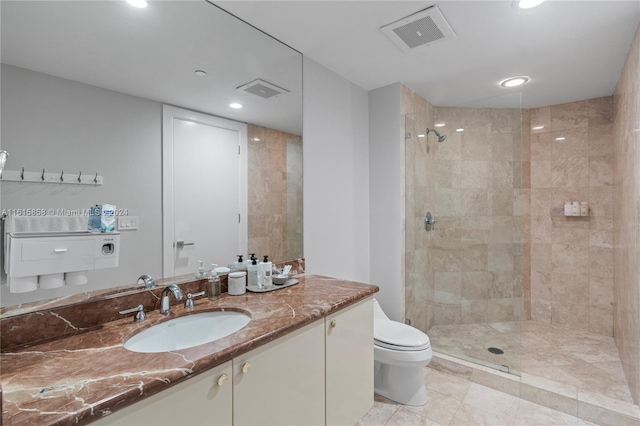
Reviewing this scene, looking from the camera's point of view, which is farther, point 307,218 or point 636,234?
point 307,218

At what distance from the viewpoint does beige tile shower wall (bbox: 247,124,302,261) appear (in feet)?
6.34

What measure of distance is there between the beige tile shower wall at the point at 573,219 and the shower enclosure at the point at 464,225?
754mm

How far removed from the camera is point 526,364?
2502 mm

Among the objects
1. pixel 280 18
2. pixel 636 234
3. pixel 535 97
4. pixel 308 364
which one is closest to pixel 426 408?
pixel 308 364

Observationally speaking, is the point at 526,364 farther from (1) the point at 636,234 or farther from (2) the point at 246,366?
(2) the point at 246,366

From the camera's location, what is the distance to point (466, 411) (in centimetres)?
200

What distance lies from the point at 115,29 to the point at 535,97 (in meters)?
3.52

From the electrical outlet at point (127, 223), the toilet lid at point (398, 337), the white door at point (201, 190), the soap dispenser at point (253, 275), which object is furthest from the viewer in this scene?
the toilet lid at point (398, 337)

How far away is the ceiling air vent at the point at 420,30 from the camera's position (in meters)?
1.76

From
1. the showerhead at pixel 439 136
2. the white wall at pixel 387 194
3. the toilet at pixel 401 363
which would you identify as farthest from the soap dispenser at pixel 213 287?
the showerhead at pixel 439 136

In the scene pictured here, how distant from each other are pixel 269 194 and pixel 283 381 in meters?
1.13

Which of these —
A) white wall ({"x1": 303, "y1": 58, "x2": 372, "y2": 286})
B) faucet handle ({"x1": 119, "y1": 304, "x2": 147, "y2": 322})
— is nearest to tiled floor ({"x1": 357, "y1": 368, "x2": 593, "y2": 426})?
white wall ({"x1": 303, "y1": 58, "x2": 372, "y2": 286})

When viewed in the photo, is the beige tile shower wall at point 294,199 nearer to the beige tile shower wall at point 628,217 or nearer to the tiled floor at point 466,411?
the tiled floor at point 466,411

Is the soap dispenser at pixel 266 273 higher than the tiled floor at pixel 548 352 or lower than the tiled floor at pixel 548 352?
higher
